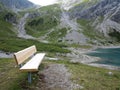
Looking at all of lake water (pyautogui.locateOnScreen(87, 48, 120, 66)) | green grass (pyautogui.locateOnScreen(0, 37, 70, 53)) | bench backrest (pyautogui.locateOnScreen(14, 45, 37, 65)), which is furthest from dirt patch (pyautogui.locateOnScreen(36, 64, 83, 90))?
green grass (pyautogui.locateOnScreen(0, 37, 70, 53))

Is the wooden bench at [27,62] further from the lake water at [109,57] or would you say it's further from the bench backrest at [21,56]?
the lake water at [109,57]

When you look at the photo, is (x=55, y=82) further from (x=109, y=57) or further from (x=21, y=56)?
(x=109, y=57)

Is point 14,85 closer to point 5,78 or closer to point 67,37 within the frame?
point 5,78

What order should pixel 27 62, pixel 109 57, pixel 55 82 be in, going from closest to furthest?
pixel 55 82, pixel 27 62, pixel 109 57

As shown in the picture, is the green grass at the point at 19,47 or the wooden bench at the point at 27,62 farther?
the green grass at the point at 19,47

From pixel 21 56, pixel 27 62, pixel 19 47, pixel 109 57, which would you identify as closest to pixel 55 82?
pixel 27 62

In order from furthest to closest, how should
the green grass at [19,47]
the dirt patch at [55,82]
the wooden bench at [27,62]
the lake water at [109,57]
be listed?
the lake water at [109,57]
the green grass at [19,47]
the dirt patch at [55,82]
the wooden bench at [27,62]

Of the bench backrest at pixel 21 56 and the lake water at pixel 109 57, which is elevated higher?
the bench backrest at pixel 21 56

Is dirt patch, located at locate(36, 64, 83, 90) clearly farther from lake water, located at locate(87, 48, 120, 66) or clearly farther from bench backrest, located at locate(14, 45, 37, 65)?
lake water, located at locate(87, 48, 120, 66)

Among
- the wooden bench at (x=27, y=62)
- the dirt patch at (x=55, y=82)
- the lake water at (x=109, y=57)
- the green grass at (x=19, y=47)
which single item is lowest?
the lake water at (x=109, y=57)

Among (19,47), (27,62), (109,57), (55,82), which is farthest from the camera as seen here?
(109,57)

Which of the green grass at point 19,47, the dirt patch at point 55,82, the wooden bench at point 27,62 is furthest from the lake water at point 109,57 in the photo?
the wooden bench at point 27,62

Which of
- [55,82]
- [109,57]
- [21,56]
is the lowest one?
[109,57]

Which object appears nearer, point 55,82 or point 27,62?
point 55,82
